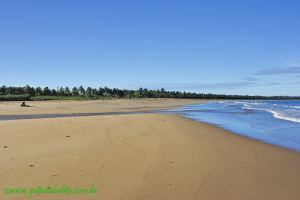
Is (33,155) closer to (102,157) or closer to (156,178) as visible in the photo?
(102,157)

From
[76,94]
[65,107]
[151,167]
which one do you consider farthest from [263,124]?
[76,94]

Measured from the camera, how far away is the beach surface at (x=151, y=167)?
21.5 ft

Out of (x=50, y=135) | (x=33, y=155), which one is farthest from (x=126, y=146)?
(x=50, y=135)

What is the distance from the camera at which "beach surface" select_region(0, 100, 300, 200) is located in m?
6.55

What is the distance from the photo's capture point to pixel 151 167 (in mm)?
8281

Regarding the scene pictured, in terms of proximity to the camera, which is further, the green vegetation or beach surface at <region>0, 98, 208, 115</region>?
the green vegetation

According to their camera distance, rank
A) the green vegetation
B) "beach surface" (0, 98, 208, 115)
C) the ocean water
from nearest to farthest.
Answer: the ocean water → "beach surface" (0, 98, 208, 115) → the green vegetation

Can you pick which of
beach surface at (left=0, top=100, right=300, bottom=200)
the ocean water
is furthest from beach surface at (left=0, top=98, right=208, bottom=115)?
beach surface at (left=0, top=100, right=300, bottom=200)

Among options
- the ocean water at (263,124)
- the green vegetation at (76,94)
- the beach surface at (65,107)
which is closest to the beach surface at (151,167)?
the ocean water at (263,124)

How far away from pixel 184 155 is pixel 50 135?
5608 mm

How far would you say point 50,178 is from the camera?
7.12 meters

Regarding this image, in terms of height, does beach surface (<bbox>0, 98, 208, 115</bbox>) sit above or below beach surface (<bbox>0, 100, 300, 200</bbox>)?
below

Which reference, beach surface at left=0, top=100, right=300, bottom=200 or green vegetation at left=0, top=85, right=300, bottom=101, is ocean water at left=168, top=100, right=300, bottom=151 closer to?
beach surface at left=0, top=100, right=300, bottom=200

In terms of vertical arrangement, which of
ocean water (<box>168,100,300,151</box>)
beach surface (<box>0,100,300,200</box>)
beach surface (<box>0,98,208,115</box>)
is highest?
beach surface (<box>0,100,300,200</box>)
